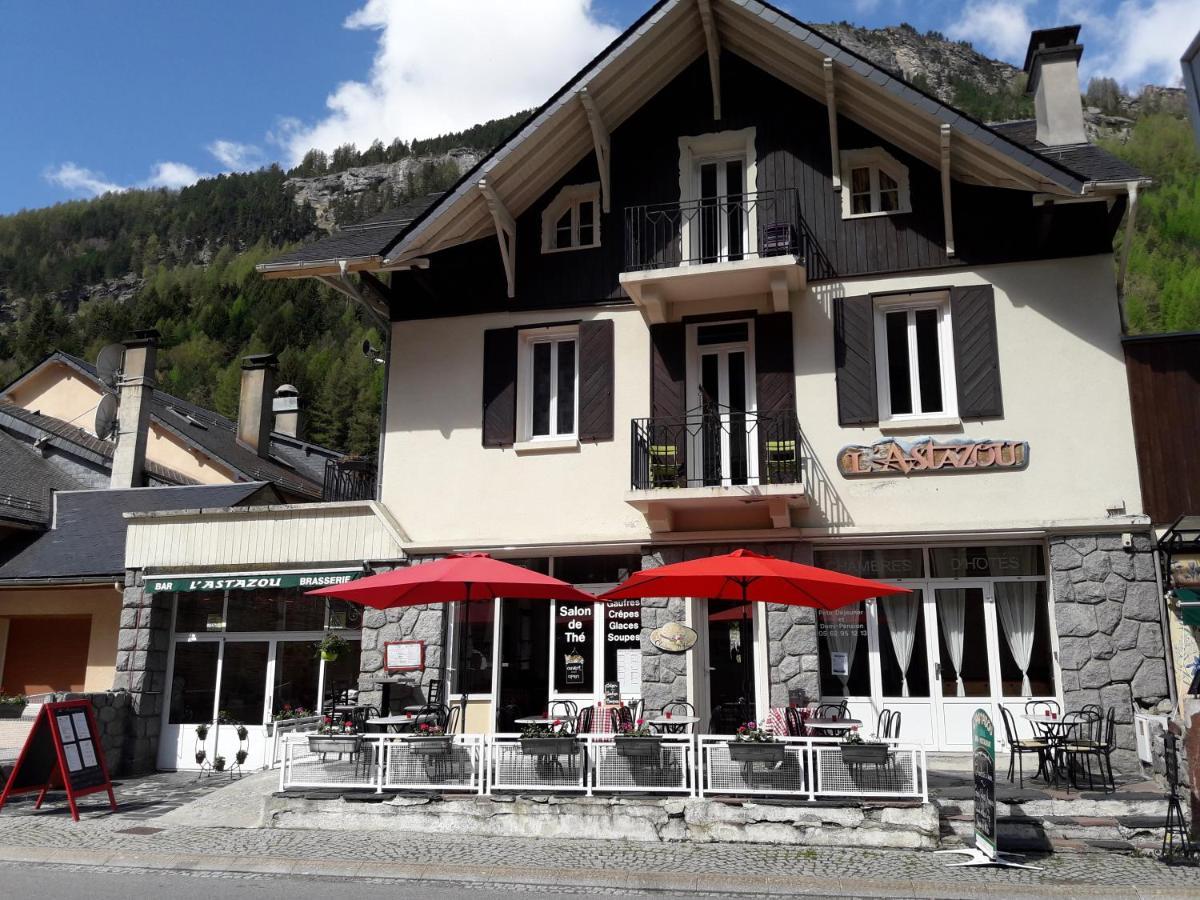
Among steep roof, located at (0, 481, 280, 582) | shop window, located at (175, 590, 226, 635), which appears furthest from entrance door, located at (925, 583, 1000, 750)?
steep roof, located at (0, 481, 280, 582)

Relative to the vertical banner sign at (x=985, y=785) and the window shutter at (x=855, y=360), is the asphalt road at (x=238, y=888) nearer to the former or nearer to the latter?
the vertical banner sign at (x=985, y=785)

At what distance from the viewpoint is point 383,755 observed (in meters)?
10.6

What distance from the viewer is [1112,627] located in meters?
12.1

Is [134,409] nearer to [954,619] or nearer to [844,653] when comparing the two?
[844,653]

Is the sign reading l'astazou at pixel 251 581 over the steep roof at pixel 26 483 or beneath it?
beneath

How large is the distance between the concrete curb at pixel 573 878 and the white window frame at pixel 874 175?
8.87 metres

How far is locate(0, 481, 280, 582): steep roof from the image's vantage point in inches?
690

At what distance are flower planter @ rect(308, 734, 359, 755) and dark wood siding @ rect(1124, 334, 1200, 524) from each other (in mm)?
9578

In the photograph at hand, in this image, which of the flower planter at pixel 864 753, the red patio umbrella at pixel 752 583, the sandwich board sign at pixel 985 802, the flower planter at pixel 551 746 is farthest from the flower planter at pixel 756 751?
the sandwich board sign at pixel 985 802

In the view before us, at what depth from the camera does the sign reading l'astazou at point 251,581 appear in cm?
1491

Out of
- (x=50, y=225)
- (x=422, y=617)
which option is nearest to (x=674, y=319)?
(x=422, y=617)

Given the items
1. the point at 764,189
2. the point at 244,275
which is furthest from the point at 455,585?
the point at 244,275

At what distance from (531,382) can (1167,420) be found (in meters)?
8.27

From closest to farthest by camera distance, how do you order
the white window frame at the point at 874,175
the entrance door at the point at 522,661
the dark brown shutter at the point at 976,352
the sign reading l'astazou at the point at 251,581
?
the dark brown shutter at the point at 976,352 → the white window frame at the point at 874,175 → the entrance door at the point at 522,661 → the sign reading l'astazou at the point at 251,581
